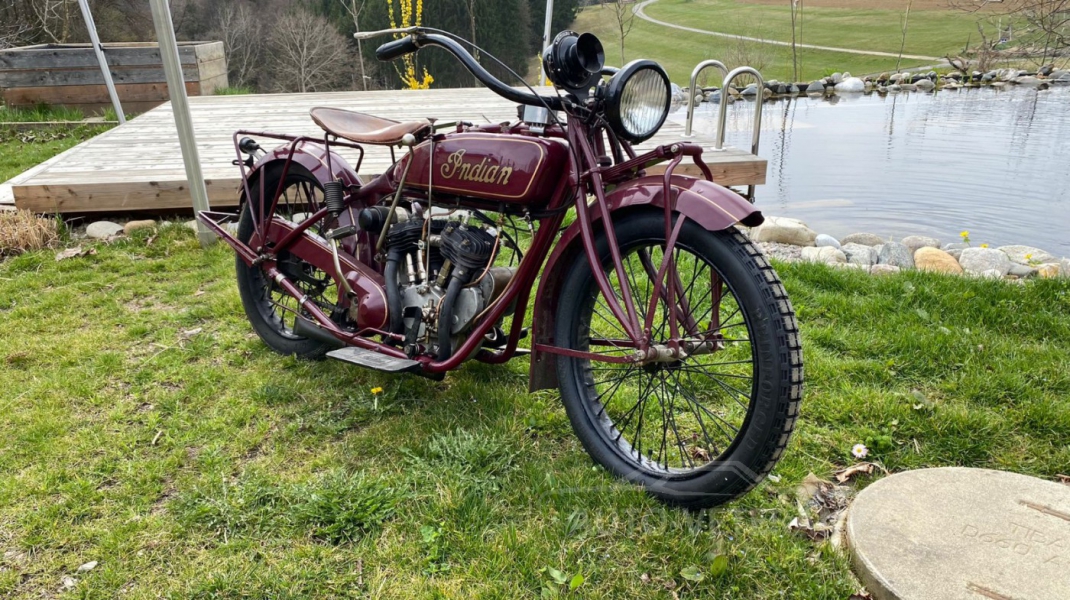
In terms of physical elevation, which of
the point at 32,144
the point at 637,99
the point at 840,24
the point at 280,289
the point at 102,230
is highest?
the point at 840,24

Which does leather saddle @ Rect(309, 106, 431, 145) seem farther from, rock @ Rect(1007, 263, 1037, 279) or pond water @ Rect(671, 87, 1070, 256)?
pond water @ Rect(671, 87, 1070, 256)

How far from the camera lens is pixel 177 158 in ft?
20.4

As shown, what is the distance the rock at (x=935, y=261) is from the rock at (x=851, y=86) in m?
15.1

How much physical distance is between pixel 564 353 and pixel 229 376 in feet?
5.60

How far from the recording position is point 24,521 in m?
2.23

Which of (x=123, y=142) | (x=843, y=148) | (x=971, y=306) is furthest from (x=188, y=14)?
(x=971, y=306)

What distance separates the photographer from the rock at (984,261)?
4.80m

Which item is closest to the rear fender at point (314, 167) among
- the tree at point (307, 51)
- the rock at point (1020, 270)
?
the rock at point (1020, 270)

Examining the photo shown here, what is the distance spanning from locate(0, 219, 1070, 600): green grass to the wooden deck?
1732 millimetres

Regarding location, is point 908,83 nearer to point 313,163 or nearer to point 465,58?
point 313,163

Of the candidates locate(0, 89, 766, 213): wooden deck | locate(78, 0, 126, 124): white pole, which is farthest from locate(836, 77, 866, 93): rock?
locate(78, 0, 126, 124): white pole

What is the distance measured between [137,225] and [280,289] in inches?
105

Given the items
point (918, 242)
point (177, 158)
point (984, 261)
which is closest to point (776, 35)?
point (918, 242)

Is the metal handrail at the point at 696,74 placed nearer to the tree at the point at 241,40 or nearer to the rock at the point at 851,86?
the rock at the point at 851,86
